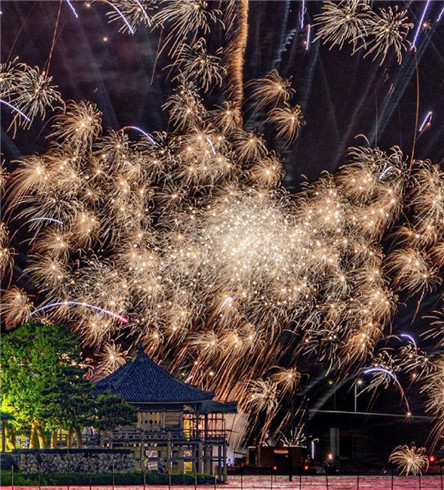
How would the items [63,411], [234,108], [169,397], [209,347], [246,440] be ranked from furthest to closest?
[246,440] < [169,397] < [63,411] < [209,347] < [234,108]

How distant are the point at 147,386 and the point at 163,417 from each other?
2.36 m

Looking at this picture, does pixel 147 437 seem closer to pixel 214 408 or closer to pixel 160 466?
pixel 160 466

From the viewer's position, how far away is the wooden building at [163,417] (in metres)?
68.3

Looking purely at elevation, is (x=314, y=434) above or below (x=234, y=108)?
below

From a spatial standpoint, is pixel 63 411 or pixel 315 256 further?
pixel 63 411

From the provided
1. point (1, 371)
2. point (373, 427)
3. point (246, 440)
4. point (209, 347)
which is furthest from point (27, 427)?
point (373, 427)

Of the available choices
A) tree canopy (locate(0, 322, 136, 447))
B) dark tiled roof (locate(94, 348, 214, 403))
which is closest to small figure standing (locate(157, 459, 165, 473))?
dark tiled roof (locate(94, 348, 214, 403))

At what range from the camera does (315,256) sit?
53.4 meters

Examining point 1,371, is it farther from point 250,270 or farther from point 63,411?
point 250,270

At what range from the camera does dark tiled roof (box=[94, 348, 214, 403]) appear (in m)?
68.5

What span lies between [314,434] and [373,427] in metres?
6.38

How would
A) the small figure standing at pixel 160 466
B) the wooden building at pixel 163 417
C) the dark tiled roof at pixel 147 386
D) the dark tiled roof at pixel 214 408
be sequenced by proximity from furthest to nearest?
the dark tiled roof at pixel 214 408
the small figure standing at pixel 160 466
the dark tiled roof at pixel 147 386
the wooden building at pixel 163 417

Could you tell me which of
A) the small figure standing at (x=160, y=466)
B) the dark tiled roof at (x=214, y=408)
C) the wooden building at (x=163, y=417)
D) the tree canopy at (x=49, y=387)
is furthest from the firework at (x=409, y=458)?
the tree canopy at (x=49, y=387)

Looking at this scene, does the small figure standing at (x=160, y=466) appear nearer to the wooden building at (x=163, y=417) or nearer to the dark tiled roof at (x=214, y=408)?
the wooden building at (x=163, y=417)
